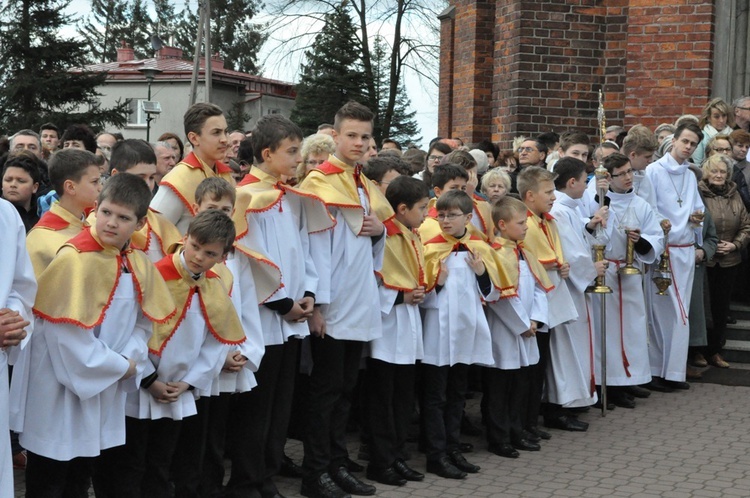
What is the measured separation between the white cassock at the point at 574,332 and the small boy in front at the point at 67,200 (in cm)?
410

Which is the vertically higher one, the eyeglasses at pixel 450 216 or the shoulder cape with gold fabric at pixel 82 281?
the eyeglasses at pixel 450 216

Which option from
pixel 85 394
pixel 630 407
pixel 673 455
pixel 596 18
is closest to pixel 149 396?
pixel 85 394

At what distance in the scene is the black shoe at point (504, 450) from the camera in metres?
7.54

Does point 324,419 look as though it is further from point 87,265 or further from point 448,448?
point 87,265

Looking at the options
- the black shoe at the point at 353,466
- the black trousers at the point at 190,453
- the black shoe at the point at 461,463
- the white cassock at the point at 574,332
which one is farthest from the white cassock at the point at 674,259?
the black trousers at the point at 190,453

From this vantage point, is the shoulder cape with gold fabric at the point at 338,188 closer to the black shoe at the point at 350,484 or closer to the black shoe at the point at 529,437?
the black shoe at the point at 350,484

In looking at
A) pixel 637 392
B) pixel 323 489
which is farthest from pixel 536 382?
pixel 323 489

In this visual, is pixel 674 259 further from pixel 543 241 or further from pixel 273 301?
pixel 273 301

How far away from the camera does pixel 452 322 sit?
7191mm

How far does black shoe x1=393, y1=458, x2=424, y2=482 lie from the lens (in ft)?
22.4

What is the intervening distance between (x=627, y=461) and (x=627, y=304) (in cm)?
238

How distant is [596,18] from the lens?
13500 mm

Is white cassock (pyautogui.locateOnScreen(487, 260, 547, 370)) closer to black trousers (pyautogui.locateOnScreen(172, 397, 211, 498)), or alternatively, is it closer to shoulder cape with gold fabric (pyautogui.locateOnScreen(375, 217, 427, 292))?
shoulder cape with gold fabric (pyautogui.locateOnScreen(375, 217, 427, 292))

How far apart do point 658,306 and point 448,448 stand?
3.90 m
